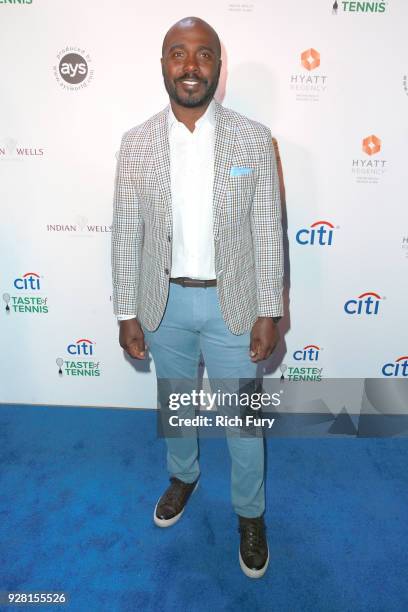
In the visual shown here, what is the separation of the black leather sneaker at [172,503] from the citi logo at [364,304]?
1.53m

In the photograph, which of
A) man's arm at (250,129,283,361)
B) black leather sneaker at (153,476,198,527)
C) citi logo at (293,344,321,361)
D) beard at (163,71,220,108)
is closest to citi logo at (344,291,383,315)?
citi logo at (293,344,321,361)

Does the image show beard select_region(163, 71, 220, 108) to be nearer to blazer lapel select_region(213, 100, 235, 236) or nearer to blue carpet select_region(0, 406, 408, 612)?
blazer lapel select_region(213, 100, 235, 236)

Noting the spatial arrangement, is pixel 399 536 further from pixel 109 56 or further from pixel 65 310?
pixel 109 56

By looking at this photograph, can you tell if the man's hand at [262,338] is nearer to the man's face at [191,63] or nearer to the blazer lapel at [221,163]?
the blazer lapel at [221,163]

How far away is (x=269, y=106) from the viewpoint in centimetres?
260

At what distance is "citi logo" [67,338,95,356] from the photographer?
10.6 ft

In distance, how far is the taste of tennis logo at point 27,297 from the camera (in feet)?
10.1

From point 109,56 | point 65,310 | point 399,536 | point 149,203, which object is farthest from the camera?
point 65,310

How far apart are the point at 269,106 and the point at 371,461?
224cm

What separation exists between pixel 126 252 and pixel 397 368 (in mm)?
2204

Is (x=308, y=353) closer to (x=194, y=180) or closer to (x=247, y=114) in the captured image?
(x=247, y=114)

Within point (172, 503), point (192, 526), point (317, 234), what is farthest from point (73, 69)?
point (192, 526)

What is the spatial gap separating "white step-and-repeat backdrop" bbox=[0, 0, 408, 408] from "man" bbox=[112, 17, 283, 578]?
2.70ft

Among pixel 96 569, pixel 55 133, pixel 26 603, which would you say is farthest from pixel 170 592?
pixel 55 133
